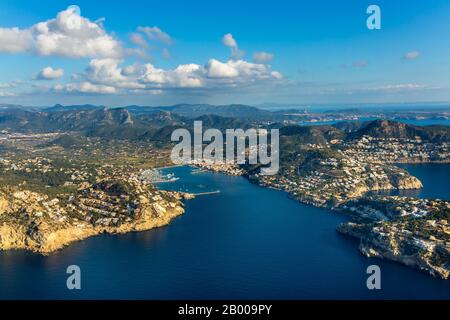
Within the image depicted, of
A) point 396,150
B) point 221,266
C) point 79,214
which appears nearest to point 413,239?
point 221,266

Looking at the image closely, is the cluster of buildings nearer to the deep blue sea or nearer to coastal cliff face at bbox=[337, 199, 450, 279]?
the deep blue sea

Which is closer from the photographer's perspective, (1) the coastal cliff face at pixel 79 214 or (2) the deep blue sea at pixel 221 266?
(2) the deep blue sea at pixel 221 266

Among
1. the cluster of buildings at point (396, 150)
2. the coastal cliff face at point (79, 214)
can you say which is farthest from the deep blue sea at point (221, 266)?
the cluster of buildings at point (396, 150)

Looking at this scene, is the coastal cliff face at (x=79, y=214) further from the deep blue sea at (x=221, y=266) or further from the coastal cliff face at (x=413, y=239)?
the coastal cliff face at (x=413, y=239)
